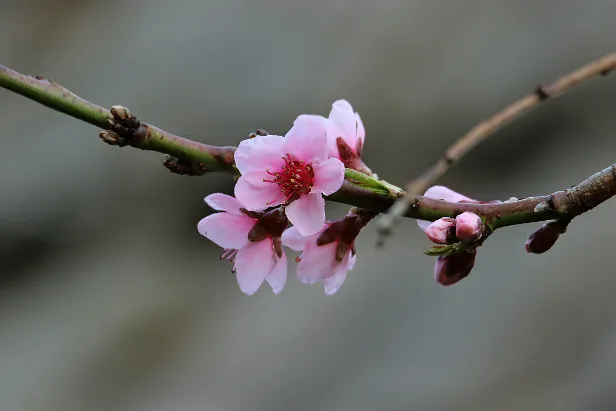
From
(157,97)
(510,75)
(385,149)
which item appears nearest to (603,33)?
(510,75)

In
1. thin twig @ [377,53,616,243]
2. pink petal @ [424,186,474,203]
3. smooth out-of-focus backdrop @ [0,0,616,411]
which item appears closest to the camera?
thin twig @ [377,53,616,243]

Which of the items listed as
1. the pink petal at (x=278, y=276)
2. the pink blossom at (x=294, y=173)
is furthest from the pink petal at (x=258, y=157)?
the pink petal at (x=278, y=276)

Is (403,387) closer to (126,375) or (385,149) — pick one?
(385,149)

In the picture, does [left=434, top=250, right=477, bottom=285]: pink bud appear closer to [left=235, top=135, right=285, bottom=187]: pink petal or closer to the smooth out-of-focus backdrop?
[left=235, top=135, right=285, bottom=187]: pink petal

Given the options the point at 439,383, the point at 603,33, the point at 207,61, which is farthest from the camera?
the point at 207,61

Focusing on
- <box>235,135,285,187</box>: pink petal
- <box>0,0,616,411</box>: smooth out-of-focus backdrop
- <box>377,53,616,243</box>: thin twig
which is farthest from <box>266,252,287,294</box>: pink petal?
<box>0,0,616,411</box>: smooth out-of-focus backdrop

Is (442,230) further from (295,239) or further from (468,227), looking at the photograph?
(295,239)

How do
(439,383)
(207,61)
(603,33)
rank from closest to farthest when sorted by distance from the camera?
(439,383) < (603,33) < (207,61)
